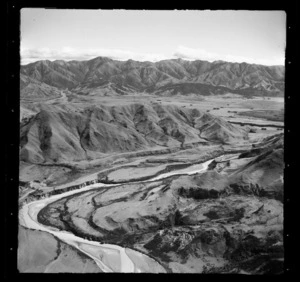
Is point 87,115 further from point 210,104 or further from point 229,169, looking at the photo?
point 229,169

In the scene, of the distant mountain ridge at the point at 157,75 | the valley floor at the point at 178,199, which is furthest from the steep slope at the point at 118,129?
the distant mountain ridge at the point at 157,75

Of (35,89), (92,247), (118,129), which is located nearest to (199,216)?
(92,247)

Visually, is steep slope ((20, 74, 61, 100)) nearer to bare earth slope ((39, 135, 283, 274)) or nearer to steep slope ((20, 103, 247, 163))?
steep slope ((20, 103, 247, 163))

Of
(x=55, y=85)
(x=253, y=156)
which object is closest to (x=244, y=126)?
(x=253, y=156)

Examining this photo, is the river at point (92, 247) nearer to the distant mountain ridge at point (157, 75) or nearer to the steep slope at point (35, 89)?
the steep slope at point (35, 89)
